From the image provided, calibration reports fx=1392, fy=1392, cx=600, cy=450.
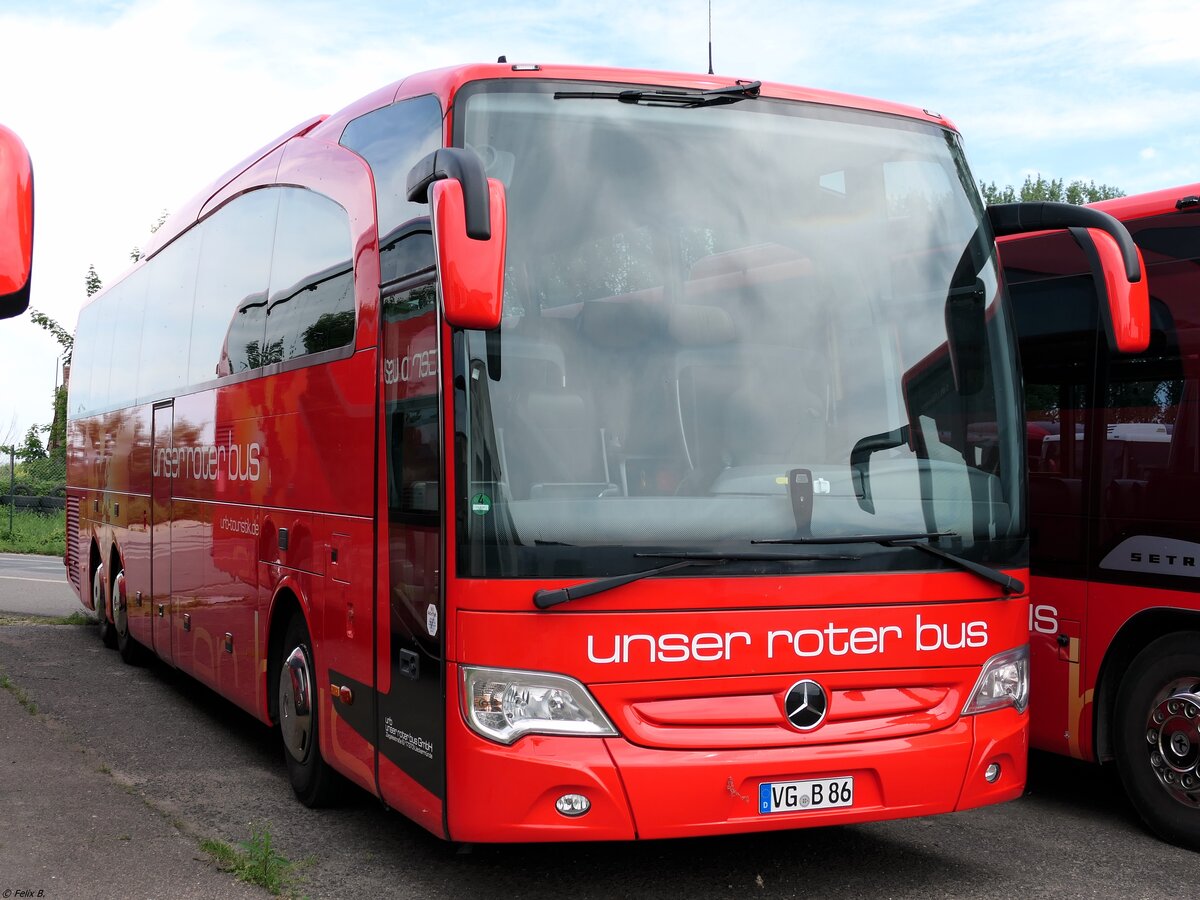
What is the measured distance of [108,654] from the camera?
12.9 meters

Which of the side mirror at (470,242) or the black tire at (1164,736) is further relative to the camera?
the black tire at (1164,736)

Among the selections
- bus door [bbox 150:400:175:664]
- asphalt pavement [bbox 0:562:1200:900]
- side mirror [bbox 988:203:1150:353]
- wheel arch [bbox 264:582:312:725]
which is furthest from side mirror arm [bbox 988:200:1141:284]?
bus door [bbox 150:400:175:664]

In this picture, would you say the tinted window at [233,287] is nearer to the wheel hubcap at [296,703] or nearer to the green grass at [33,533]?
the wheel hubcap at [296,703]

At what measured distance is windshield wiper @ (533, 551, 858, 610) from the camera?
4891mm

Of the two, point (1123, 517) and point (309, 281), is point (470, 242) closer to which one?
point (309, 281)

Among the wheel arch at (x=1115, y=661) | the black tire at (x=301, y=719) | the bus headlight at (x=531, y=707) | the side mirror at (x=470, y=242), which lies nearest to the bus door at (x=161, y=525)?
the black tire at (x=301, y=719)

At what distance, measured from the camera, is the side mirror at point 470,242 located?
4566 mm

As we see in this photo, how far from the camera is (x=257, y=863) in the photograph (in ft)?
18.6

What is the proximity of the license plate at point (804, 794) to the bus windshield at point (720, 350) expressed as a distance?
80 cm

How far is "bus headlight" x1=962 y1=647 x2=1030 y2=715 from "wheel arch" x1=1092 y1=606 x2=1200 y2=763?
Answer: 4.26 ft

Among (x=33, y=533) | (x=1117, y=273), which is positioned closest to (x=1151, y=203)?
(x=1117, y=273)

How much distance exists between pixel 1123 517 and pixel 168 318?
709cm

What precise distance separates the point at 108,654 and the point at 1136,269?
1023 centimetres

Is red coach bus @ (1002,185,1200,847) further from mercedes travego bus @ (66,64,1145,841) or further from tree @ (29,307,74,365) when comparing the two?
tree @ (29,307,74,365)
